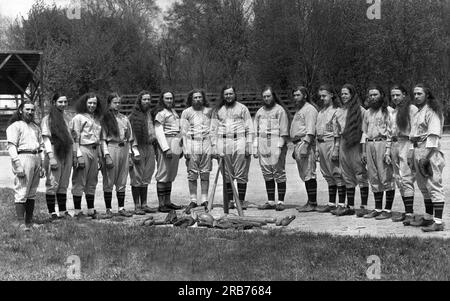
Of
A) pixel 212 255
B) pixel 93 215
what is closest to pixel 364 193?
pixel 212 255

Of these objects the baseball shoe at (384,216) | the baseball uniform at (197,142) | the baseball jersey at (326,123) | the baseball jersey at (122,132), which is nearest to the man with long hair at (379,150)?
the baseball shoe at (384,216)

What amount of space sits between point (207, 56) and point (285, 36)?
425 cm

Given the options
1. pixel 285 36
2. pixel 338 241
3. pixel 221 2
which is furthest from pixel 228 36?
pixel 338 241

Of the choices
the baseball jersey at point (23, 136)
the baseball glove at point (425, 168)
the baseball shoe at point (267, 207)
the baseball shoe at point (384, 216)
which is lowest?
the baseball shoe at point (267, 207)

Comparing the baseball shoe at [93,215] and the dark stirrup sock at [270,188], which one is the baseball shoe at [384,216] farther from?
the baseball shoe at [93,215]

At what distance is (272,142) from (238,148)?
21.3 inches

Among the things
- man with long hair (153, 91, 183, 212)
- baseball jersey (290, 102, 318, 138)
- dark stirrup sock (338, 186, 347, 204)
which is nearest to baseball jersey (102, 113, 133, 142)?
man with long hair (153, 91, 183, 212)

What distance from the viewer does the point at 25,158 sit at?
24.3ft

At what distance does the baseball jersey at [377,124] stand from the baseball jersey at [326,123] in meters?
0.49

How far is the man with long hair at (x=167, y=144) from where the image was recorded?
886cm

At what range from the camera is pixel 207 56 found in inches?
1147

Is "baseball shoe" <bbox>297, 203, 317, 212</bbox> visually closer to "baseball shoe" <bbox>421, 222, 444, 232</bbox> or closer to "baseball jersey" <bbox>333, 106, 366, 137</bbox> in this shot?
"baseball jersey" <bbox>333, 106, 366, 137</bbox>

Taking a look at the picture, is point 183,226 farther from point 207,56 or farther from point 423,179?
point 207,56
